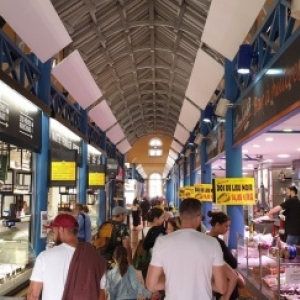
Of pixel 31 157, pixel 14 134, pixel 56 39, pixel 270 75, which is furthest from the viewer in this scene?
pixel 31 157

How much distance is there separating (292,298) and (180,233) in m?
2.62

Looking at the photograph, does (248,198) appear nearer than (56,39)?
No

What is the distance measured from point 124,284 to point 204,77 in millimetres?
6674

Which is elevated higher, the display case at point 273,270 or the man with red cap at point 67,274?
the man with red cap at point 67,274

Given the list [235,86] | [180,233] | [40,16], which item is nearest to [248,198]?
[235,86]

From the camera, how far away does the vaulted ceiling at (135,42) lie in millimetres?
12867

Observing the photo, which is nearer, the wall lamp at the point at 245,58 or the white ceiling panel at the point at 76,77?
the wall lamp at the point at 245,58

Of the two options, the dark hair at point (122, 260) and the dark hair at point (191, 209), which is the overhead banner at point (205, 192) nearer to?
the dark hair at point (122, 260)

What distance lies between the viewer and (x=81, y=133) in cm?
1447

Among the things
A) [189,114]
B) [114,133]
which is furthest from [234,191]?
[114,133]

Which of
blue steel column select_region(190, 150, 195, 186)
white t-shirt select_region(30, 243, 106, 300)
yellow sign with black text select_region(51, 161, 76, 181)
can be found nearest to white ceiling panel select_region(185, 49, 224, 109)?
yellow sign with black text select_region(51, 161, 76, 181)

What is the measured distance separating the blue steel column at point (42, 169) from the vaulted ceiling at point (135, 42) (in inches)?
89.7

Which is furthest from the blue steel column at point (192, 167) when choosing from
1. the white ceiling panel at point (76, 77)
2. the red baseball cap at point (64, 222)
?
the red baseball cap at point (64, 222)

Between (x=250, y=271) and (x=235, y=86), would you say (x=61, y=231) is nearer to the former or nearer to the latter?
(x=250, y=271)
